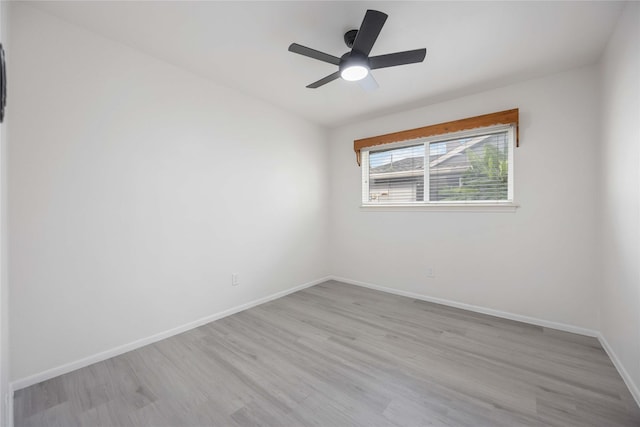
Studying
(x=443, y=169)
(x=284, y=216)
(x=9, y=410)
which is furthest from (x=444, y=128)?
(x=9, y=410)

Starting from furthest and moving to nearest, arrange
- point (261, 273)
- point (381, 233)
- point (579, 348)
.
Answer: point (381, 233), point (261, 273), point (579, 348)

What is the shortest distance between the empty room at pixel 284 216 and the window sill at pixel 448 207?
0.10 ft

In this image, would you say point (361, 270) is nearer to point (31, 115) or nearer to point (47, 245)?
point (47, 245)

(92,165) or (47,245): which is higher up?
(92,165)

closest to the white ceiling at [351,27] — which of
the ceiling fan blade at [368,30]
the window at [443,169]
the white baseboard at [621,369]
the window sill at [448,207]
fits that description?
the ceiling fan blade at [368,30]

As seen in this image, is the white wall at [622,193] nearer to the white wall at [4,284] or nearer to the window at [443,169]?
the window at [443,169]

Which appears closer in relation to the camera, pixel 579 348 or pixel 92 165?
pixel 92 165

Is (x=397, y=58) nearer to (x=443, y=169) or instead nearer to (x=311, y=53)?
(x=311, y=53)

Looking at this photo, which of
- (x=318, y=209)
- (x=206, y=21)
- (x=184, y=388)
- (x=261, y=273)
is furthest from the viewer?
(x=318, y=209)

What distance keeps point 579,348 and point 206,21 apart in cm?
385

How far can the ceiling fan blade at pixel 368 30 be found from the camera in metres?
1.50

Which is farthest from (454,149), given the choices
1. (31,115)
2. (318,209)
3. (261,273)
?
(31,115)

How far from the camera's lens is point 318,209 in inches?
165

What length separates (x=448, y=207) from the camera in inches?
127
